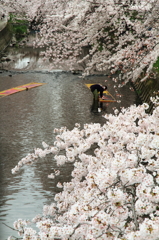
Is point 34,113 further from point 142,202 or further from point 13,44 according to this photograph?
point 13,44

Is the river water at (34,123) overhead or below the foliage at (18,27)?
below

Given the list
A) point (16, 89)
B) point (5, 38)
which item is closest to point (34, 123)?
point (16, 89)

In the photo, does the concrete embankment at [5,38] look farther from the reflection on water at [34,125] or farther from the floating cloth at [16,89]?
the floating cloth at [16,89]

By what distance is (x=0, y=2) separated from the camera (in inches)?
1223

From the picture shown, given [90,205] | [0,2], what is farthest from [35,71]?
[90,205]

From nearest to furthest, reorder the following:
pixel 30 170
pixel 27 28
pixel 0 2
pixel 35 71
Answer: pixel 30 170, pixel 35 71, pixel 0 2, pixel 27 28

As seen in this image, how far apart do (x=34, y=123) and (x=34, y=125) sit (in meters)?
0.31

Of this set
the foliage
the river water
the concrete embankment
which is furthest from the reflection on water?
the foliage

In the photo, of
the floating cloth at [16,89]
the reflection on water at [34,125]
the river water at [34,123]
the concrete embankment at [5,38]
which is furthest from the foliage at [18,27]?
the floating cloth at [16,89]

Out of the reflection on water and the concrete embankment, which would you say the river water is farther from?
the concrete embankment

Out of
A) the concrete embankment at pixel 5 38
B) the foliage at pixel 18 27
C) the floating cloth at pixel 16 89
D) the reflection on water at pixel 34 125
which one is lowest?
the reflection on water at pixel 34 125

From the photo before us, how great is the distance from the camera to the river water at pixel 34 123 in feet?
22.7

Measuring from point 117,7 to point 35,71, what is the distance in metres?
20.4

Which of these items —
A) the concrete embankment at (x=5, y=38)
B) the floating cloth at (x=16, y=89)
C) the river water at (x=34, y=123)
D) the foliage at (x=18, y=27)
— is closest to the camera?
the river water at (x=34, y=123)
